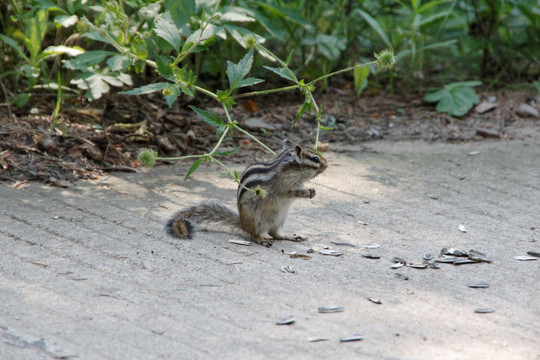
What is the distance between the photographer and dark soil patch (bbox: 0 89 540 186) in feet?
16.1

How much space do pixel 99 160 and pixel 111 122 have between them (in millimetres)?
620

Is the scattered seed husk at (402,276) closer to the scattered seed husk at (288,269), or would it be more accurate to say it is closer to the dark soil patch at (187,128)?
the scattered seed husk at (288,269)

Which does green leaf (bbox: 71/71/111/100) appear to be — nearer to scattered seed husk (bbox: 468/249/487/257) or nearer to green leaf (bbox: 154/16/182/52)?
green leaf (bbox: 154/16/182/52)

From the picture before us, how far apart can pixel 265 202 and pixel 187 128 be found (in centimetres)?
205

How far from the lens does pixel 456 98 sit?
21.6 feet

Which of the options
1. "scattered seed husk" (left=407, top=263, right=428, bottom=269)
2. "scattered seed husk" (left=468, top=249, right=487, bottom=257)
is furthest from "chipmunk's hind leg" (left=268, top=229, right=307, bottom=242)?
"scattered seed husk" (left=468, top=249, right=487, bottom=257)

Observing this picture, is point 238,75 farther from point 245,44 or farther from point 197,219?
point 197,219

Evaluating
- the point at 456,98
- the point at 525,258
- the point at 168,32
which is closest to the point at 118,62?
the point at 168,32

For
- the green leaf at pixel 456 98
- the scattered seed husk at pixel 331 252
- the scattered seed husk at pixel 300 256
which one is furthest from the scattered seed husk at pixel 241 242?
the green leaf at pixel 456 98

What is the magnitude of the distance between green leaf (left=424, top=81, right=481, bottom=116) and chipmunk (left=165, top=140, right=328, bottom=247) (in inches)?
117

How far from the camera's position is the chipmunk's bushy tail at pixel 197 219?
3.73m

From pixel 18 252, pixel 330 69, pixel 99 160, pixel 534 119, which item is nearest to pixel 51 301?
pixel 18 252

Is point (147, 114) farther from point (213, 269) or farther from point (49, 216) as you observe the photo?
point (213, 269)

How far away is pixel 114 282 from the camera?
3094 mm
